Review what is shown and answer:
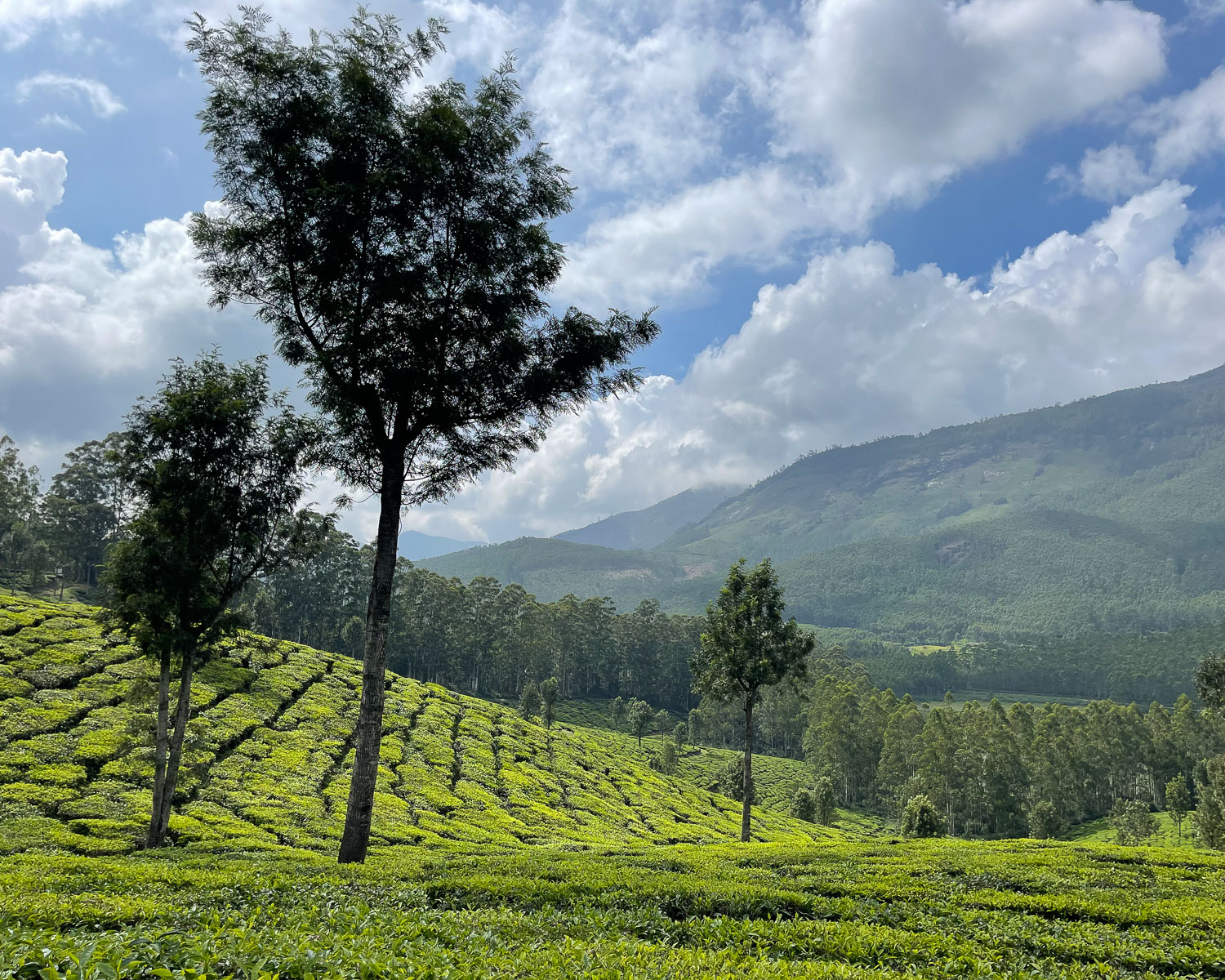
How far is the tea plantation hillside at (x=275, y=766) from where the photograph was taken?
26.1 m

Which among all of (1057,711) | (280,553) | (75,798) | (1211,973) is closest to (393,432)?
(280,553)

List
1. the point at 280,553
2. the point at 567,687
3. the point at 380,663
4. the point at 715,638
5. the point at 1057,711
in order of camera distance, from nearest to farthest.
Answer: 1. the point at 380,663
2. the point at 280,553
3. the point at 715,638
4. the point at 1057,711
5. the point at 567,687

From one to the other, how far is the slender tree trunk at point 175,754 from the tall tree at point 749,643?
23.8 meters

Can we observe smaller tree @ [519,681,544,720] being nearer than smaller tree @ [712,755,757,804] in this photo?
No

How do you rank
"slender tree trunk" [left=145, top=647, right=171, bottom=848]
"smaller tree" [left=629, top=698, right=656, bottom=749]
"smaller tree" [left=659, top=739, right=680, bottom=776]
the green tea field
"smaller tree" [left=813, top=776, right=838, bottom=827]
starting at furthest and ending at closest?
"smaller tree" [left=629, top=698, right=656, bottom=749] → "smaller tree" [left=659, top=739, right=680, bottom=776] → "smaller tree" [left=813, top=776, right=838, bottom=827] → "slender tree trunk" [left=145, top=647, right=171, bottom=848] → the green tea field

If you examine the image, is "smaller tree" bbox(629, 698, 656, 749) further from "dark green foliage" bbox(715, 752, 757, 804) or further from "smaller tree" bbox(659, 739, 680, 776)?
"dark green foliage" bbox(715, 752, 757, 804)

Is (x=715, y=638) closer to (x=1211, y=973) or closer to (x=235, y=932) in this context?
(x=1211, y=973)

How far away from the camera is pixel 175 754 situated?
22672 millimetres

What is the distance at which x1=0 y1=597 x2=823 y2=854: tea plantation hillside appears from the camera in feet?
85.8

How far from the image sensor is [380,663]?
15.8m

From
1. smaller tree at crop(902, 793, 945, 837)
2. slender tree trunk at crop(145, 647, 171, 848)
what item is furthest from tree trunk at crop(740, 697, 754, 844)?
slender tree trunk at crop(145, 647, 171, 848)

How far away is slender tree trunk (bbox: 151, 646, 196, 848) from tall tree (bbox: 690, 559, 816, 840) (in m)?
23.8

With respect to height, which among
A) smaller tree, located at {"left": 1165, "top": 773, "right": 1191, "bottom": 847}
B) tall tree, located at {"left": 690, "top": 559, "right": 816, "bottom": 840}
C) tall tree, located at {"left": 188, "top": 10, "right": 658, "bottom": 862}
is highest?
tall tree, located at {"left": 188, "top": 10, "right": 658, "bottom": 862}

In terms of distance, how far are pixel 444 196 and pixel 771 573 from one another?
27286 millimetres
